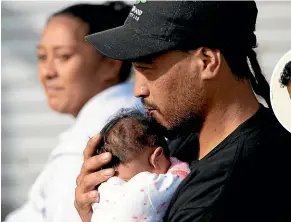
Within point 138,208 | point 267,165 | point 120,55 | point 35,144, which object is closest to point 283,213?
point 267,165

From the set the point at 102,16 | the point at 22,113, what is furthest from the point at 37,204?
the point at 22,113

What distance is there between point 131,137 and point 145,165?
0.12 metres

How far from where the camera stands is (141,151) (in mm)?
2693

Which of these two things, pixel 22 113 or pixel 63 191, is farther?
pixel 22 113

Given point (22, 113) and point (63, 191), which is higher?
point (63, 191)

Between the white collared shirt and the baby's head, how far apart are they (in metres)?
0.55

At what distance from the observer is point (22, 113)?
20.0 ft

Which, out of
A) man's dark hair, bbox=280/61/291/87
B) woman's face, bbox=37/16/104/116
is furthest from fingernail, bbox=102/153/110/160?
woman's face, bbox=37/16/104/116

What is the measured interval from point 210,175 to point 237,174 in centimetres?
9

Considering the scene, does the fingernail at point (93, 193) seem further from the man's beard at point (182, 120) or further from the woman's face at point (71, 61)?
the woman's face at point (71, 61)

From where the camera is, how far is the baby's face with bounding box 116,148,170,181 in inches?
106

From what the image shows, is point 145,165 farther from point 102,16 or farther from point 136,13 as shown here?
point 102,16

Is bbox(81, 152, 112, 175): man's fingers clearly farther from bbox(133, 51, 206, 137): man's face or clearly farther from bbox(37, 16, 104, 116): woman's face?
bbox(37, 16, 104, 116): woman's face

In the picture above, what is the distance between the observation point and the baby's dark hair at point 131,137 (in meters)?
2.69
